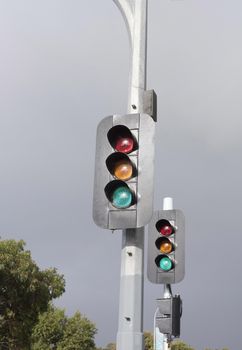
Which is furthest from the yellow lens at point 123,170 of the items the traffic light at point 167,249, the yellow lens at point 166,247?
the yellow lens at point 166,247

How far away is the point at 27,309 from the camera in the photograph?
39938mm

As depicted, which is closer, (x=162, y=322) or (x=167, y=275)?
(x=167, y=275)

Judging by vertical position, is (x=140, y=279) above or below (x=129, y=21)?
below

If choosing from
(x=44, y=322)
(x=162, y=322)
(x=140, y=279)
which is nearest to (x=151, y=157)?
(x=140, y=279)

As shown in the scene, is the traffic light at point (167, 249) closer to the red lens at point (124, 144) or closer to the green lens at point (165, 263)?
the green lens at point (165, 263)

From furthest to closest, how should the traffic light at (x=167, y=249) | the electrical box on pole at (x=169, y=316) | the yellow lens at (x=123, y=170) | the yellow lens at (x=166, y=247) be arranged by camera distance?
the electrical box on pole at (x=169, y=316) < the yellow lens at (x=166, y=247) < the traffic light at (x=167, y=249) < the yellow lens at (x=123, y=170)

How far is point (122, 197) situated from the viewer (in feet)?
17.4

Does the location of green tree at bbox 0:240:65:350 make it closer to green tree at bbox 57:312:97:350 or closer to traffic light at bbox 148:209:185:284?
green tree at bbox 57:312:97:350

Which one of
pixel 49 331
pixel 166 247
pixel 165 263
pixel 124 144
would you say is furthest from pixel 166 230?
pixel 49 331

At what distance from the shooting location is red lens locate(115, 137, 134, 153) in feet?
17.9

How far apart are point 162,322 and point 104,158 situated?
5.14 m

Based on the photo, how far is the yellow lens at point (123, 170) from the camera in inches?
211

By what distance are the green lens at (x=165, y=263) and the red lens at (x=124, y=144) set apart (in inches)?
156

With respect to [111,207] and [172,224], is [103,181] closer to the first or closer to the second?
[111,207]
